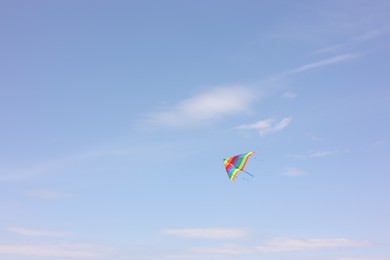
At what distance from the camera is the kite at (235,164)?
6988 centimetres

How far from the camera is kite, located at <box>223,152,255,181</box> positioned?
69.9m

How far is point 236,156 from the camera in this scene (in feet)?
230

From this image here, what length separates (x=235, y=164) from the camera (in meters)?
70.6

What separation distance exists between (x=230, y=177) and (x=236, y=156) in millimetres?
3632

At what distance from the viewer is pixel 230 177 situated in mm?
68812
